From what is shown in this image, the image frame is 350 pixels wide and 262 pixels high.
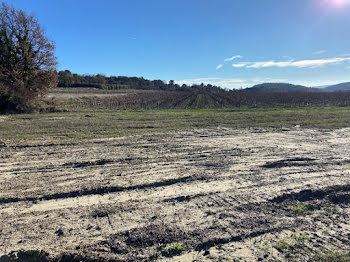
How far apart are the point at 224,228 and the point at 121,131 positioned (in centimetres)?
870

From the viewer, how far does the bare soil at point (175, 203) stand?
349 centimetres

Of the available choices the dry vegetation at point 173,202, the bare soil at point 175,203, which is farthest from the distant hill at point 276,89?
the bare soil at point 175,203

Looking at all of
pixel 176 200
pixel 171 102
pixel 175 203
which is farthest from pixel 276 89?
pixel 175 203

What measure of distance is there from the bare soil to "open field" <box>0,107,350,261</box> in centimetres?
2

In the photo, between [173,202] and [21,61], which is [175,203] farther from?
[21,61]

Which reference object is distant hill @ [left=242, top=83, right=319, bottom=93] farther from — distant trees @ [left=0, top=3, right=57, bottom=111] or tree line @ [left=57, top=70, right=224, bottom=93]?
distant trees @ [left=0, top=3, right=57, bottom=111]

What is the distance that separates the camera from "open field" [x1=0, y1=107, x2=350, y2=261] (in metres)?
3.49

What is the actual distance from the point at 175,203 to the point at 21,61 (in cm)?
2131

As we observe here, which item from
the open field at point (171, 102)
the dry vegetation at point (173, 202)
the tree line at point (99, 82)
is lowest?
the dry vegetation at point (173, 202)

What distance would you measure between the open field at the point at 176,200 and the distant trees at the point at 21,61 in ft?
40.5

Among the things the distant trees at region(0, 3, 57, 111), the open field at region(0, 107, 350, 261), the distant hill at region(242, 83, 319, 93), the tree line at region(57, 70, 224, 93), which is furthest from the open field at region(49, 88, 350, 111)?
the distant hill at region(242, 83, 319, 93)

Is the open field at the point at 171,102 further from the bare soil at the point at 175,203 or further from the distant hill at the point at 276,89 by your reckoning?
the distant hill at the point at 276,89

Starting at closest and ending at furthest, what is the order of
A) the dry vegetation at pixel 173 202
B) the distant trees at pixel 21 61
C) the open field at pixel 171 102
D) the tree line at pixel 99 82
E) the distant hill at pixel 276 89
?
1. the dry vegetation at pixel 173 202
2. the distant trees at pixel 21 61
3. the open field at pixel 171 102
4. the tree line at pixel 99 82
5. the distant hill at pixel 276 89

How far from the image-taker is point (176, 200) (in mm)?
4793
